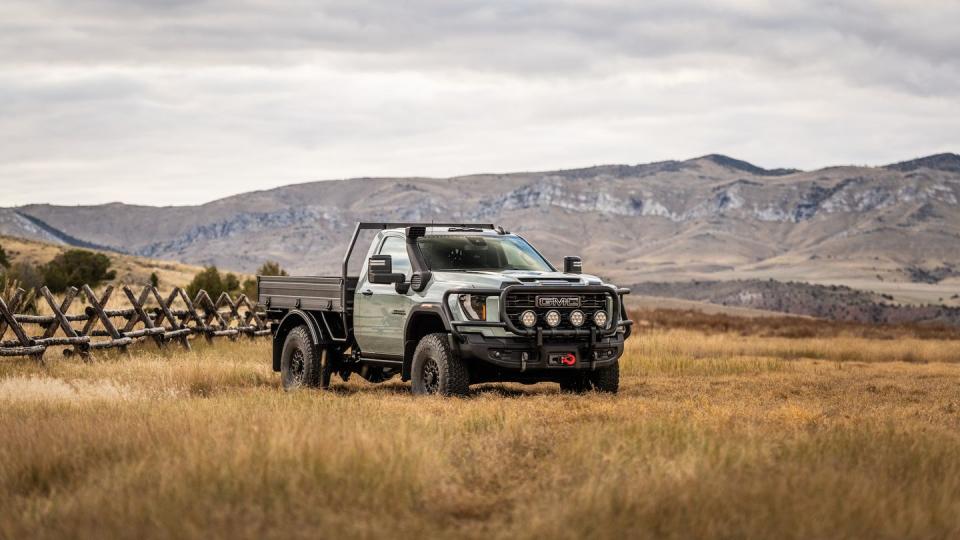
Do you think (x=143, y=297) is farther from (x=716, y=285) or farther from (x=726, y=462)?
(x=716, y=285)

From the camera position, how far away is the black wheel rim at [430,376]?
599 inches

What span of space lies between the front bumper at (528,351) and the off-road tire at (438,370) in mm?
182

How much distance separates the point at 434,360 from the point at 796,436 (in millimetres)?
5477

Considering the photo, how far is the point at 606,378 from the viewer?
16.0 m

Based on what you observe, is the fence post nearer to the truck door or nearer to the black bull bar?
the truck door

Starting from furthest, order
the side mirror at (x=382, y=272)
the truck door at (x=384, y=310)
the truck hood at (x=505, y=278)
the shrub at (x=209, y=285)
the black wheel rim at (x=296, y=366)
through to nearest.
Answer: the shrub at (x=209, y=285), the black wheel rim at (x=296, y=366), the truck door at (x=384, y=310), the side mirror at (x=382, y=272), the truck hood at (x=505, y=278)

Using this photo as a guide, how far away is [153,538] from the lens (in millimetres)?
6871

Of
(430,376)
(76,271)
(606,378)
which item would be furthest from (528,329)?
(76,271)

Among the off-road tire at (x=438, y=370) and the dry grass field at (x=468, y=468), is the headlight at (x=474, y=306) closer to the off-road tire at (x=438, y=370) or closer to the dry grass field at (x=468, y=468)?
the off-road tire at (x=438, y=370)

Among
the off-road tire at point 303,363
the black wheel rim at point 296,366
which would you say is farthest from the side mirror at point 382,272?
the black wheel rim at point 296,366

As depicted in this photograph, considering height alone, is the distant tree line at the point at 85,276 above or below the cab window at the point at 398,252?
below

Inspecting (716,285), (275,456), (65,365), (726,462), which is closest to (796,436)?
(726,462)

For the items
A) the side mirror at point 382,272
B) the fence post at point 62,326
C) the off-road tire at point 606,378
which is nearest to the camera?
the side mirror at point 382,272

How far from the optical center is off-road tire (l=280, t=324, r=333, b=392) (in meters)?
17.0
